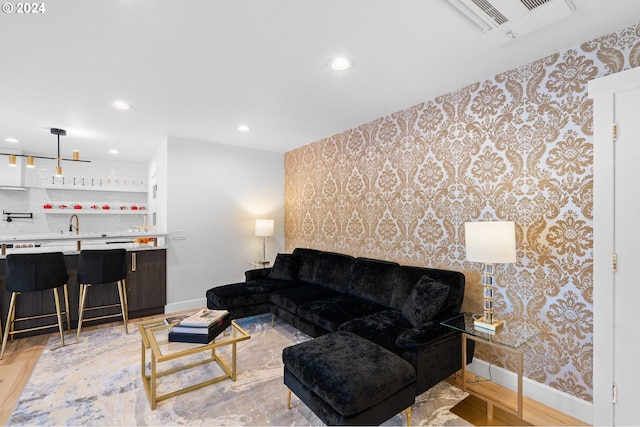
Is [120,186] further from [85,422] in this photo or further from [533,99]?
[533,99]

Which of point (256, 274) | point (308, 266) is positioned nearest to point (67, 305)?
point (256, 274)

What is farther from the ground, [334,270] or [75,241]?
[75,241]

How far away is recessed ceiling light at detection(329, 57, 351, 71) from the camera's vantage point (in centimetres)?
225

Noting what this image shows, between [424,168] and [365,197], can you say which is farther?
[365,197]

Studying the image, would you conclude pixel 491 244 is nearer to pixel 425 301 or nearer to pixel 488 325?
pixel 488 325

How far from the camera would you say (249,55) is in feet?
7.22

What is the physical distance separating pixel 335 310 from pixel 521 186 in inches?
78.3

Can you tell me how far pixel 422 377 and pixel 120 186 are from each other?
6.79 m

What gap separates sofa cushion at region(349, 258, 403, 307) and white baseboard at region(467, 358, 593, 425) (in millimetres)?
954

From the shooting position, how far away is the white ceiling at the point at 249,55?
1.74 metres

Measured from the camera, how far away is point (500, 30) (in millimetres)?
1875

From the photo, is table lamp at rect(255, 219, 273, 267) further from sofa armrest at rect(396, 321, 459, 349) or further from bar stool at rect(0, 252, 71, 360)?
sofa armrest at rect(396, 321, 459, 349)

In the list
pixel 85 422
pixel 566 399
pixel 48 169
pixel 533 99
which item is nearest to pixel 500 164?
Answer: pixel 533 99

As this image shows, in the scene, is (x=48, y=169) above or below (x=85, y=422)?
above
